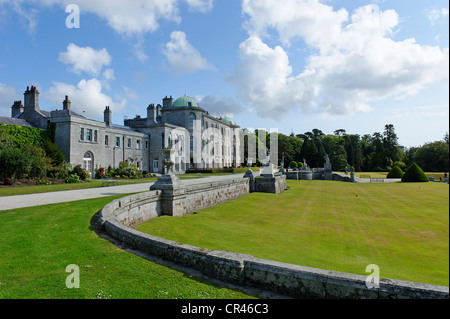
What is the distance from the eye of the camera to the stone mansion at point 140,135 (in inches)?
1134

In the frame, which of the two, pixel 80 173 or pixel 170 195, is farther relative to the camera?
pixel 80 173

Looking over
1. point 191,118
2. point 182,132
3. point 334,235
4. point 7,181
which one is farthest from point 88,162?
point 334,235

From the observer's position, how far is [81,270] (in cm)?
410

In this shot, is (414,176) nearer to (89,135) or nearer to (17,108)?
(89,135)

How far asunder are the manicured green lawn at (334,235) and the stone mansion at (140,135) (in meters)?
10.3

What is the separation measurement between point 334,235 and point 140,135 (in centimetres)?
3552

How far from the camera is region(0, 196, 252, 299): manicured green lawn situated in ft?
11.3

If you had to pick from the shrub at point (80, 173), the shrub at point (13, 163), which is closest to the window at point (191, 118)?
the shrub at point (80, 173)

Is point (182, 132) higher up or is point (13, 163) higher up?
point (182, 132)

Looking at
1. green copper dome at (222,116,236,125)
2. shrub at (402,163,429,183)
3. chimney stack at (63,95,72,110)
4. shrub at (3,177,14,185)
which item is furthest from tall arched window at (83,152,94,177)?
green copper dome at (222,116,236,125)

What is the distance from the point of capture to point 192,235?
788 centimetres

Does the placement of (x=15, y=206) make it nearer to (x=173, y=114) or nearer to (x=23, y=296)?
(x=23, y=296)

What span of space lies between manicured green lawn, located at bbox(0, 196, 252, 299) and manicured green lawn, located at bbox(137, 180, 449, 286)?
2553mm

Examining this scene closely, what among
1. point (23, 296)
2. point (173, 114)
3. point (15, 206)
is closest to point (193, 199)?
point (15, 206)
